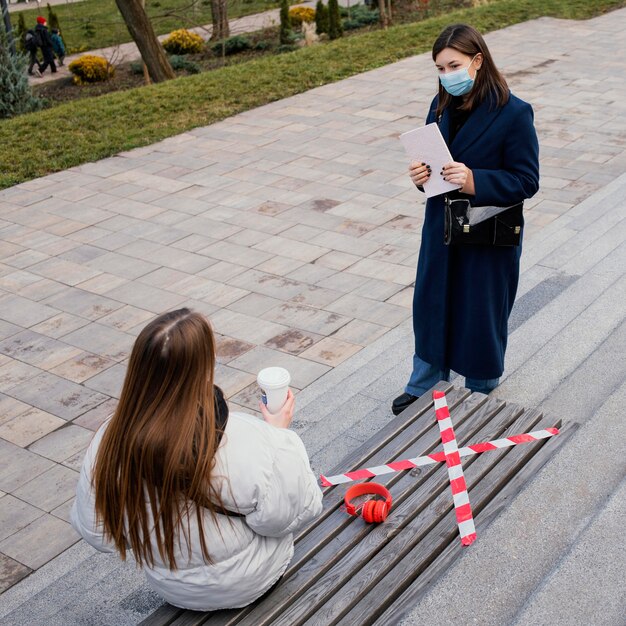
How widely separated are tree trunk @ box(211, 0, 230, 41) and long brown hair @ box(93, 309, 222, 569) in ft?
68.1

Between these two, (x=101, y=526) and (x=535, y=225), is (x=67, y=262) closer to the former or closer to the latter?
(x=535, y=225)

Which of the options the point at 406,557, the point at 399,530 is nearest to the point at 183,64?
the point at 399,530

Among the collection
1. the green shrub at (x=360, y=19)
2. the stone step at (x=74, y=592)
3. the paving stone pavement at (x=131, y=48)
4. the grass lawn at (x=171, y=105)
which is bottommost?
the paving stone pavement at (x=131, y=48)

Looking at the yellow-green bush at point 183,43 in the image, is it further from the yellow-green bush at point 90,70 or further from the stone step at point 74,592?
the stone step at point 74,592

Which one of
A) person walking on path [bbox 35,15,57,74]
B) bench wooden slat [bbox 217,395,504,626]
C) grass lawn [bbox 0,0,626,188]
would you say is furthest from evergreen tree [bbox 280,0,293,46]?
bench wooden slat [bbox 217,395,504,626]

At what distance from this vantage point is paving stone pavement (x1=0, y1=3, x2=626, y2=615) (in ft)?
17.7

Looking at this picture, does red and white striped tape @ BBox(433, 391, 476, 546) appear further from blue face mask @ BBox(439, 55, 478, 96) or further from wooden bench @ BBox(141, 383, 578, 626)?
blue face mask @ BBox(439, 55, 478, 96)

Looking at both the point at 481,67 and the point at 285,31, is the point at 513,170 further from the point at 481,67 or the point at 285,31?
the point at 285,31

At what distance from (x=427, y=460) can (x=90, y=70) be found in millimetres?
18677

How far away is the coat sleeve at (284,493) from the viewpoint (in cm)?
269

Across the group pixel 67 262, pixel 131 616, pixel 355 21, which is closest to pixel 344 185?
pixel 67 262

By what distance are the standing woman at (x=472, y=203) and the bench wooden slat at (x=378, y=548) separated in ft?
3.16

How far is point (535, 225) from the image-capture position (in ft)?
26.9

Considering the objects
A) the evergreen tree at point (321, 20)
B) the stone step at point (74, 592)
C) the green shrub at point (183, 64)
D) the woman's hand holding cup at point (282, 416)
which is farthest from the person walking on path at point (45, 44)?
the woman's hand holding cup at point (282, 416)
